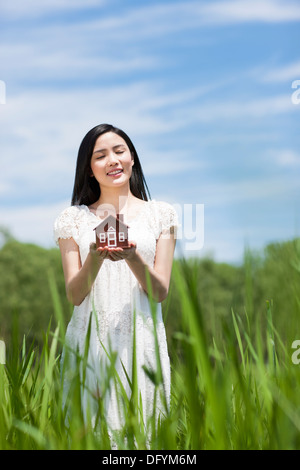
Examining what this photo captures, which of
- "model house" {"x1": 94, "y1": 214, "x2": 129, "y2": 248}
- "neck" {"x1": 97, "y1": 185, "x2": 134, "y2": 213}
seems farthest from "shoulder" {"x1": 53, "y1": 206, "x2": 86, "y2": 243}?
"model house" {"x1": 94, "y1": 214, "x2": 129, "y2": 248}

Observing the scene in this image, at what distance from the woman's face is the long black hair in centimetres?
3

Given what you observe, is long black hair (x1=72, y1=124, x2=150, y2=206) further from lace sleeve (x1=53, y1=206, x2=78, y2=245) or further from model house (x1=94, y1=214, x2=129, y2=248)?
model house (x1=94, y1=214, x2=129, y2=248)

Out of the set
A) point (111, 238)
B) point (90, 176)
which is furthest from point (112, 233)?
point (90, 176)

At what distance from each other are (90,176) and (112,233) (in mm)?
697

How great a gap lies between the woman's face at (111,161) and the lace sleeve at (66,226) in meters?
0.21

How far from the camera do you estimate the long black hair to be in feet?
8.20

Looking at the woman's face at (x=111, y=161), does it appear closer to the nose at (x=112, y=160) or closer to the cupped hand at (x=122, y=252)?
the nose at (x=112, y=160)

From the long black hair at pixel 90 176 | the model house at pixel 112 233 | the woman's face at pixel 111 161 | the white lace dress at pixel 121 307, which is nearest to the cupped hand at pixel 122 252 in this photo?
the model house at pixel 112 233

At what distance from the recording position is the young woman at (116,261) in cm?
221

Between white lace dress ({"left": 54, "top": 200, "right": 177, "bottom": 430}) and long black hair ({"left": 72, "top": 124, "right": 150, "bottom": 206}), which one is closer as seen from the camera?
white lace dress ({"left": 54, "top": 200, "right": 177, "bottom": 430})

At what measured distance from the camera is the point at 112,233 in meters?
1.95
